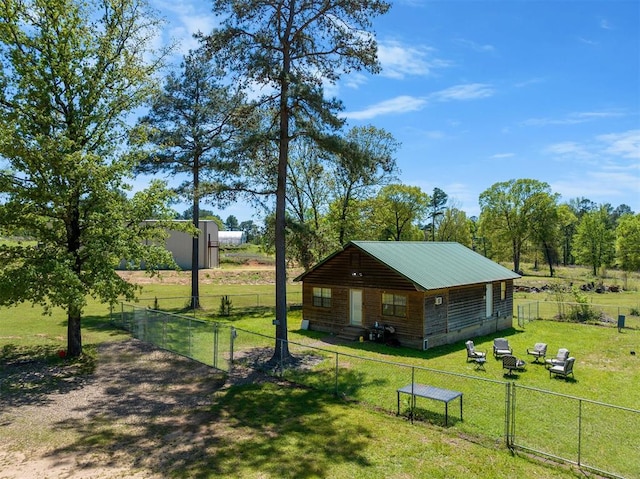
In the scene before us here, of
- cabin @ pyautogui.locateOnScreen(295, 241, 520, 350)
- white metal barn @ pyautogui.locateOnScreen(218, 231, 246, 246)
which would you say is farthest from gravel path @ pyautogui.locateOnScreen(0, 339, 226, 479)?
white metal barn @ pyautogui.locateOnScreen(218, 231, 246, 246)

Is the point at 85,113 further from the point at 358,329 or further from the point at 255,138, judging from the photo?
the point at 358,329

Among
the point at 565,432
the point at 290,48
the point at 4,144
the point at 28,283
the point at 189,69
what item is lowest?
the point at 565,432

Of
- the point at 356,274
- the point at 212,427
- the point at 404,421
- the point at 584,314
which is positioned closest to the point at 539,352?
the point at 356,274

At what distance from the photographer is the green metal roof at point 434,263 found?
760 inches

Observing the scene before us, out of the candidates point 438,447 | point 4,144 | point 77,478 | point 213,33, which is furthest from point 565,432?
point 4,144

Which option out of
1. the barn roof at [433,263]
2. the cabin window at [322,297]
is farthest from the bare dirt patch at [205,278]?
the barn roof at [433,263]

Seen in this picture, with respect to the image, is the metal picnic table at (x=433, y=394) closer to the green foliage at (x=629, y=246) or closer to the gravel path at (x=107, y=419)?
the gravel path at (x=107, y=419)

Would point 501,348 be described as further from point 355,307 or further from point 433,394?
point 433,394

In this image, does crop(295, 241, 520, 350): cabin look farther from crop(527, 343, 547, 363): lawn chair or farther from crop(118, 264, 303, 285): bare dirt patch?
crop(118, 264, 303, 285): bare dirt patch

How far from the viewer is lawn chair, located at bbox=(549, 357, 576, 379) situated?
46.5 ft

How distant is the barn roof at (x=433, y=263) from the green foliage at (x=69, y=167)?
9.42m

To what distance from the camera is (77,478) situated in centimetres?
774

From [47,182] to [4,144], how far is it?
1586 mm

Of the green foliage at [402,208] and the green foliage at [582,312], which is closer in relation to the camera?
the green foliage at [582,312]
